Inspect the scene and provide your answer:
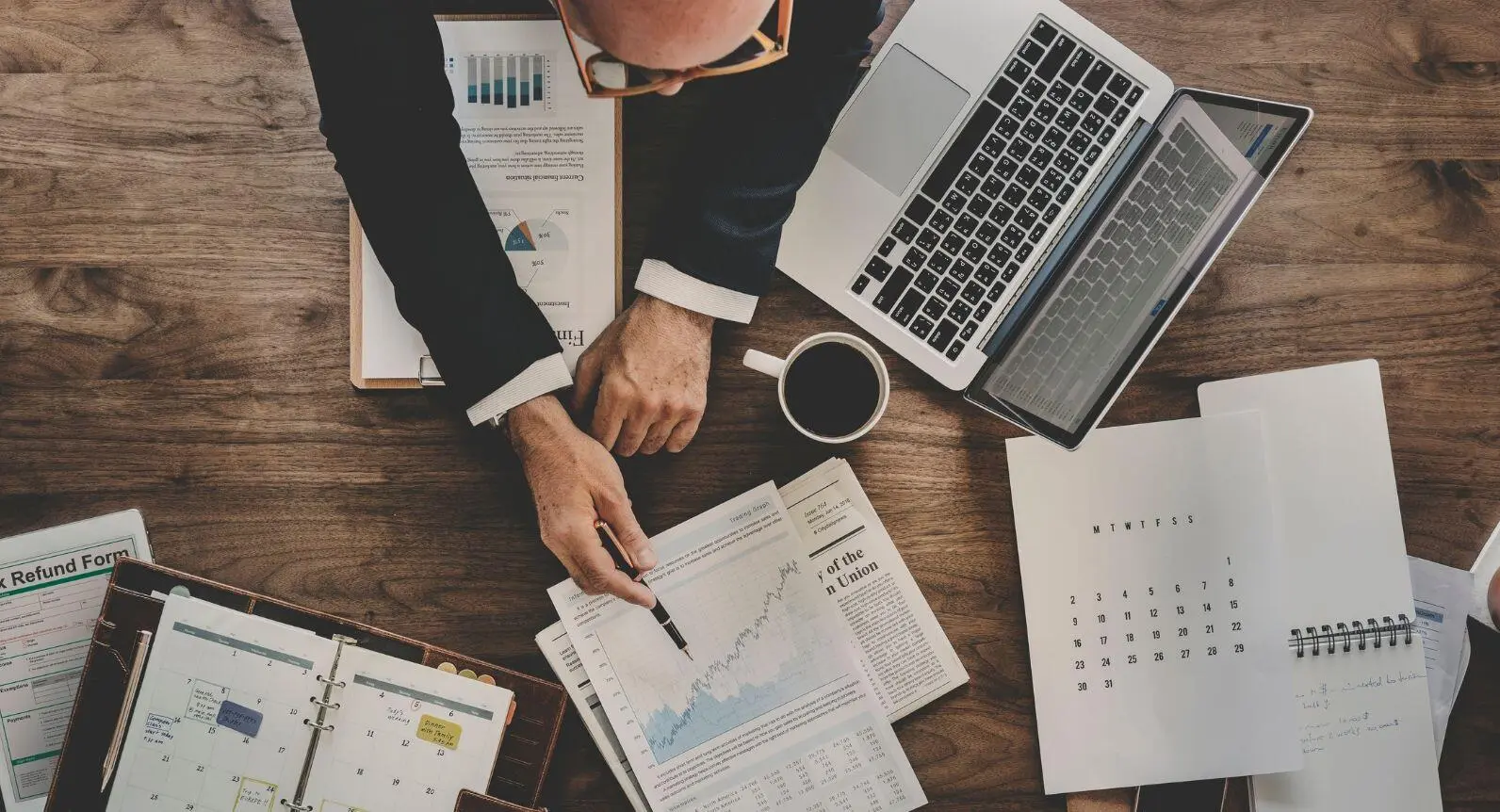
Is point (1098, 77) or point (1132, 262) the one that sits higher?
point (1098, 77)

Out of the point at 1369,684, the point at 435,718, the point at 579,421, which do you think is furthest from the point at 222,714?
the point at 1369,684

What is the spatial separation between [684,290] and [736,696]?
1.67 ft

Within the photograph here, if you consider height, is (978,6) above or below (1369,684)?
above

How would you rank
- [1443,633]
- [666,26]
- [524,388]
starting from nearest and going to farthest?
[666,26] < [524,388] < [1443,633]

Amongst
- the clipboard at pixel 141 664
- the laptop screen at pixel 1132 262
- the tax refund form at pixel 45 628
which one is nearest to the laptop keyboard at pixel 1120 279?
the laptop screen at pixel 1132 262

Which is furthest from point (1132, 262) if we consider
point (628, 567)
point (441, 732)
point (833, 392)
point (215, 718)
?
point (215, 718)

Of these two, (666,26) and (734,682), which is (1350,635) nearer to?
(734,682)

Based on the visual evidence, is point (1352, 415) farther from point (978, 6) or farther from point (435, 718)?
point (435, 718)

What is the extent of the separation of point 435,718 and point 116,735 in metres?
0.37

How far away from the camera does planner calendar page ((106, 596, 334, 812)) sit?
43.6 inches

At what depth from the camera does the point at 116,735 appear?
111 cm

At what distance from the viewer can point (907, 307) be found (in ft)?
3.85

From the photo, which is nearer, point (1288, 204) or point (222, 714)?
point (222, 714)

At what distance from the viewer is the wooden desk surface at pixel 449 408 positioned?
3.92 feet
